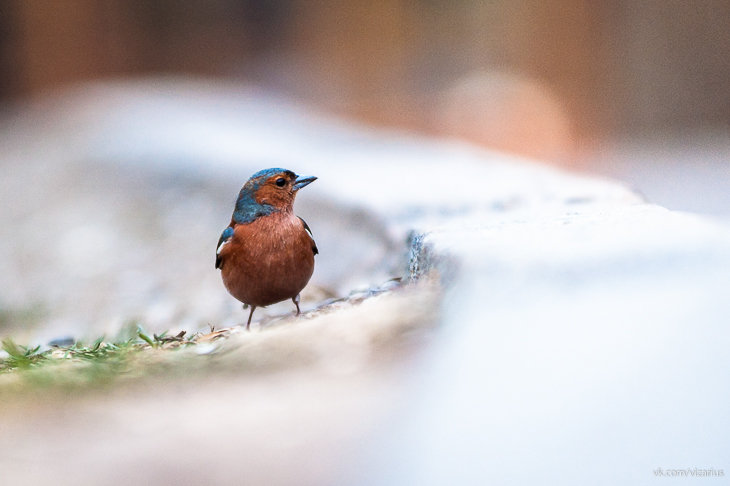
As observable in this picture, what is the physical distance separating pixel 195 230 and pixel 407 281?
136 centimetres

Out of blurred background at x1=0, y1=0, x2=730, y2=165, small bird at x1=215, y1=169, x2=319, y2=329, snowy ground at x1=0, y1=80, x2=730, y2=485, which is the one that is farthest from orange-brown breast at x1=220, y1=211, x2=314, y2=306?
blurred background at x1=0, y1=0, x2=730, y2=165

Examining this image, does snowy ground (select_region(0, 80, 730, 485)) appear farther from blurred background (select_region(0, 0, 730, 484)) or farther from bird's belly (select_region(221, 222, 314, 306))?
bird's belly (select_region(221, 222, 314, 306))

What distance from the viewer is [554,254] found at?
1432mm

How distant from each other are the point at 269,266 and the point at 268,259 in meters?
0.02

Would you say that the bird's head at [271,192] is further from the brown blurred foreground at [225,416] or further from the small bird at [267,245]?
the brown blurred foreground at [225,416]

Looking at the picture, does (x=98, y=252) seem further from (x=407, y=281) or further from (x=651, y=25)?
(x=651, y=25)

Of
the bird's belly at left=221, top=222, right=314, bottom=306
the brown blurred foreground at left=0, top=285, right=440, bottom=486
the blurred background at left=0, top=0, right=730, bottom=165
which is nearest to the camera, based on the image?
the brown blurred foreground at left=0, top=285, right=440, bottom=486

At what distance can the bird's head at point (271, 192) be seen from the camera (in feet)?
6.09

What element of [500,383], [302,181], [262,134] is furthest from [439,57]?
[500,383]

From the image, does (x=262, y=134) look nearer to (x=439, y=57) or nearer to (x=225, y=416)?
(x=439, y=57)

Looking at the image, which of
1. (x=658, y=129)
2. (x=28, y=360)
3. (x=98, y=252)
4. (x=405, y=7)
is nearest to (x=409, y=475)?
(x=28, y=360)

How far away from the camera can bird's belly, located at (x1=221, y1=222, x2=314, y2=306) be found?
5.89 feet

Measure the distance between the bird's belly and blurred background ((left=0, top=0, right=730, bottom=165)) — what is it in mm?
3229

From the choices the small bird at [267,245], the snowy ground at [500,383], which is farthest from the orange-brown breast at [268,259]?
the snowy ground at [500,383]
